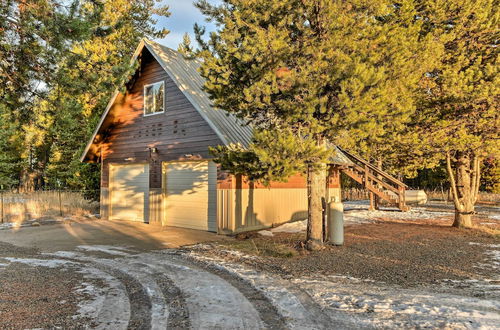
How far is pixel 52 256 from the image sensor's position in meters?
7.78

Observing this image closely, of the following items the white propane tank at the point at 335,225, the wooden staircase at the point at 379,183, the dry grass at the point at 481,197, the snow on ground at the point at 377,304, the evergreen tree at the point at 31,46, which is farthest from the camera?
the dry grass at the point at 481,197

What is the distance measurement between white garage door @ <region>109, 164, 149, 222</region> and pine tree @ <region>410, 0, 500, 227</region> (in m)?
10.1

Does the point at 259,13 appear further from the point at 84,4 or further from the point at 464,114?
the point at 464,114

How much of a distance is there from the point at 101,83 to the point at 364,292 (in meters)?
6.50

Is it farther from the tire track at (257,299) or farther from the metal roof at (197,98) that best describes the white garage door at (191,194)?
the tire track at (257,299)

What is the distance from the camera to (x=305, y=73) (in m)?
6.72

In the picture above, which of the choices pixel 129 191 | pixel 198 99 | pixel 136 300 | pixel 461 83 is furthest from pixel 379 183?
pixel 136 300

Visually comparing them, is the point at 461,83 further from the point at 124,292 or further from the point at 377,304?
the point at 124,292

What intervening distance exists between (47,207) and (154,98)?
8.99 m

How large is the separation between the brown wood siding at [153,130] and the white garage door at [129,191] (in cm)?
37

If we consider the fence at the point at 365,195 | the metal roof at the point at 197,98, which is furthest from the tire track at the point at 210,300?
the fence at the point at 365,195

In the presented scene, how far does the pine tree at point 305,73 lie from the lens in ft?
21.8

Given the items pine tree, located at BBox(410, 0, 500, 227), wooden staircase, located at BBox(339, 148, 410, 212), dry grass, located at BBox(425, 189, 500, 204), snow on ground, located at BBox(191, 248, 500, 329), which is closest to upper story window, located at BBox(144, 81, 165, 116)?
wooden staircase, located at BBox(339, 148, 410, 212)

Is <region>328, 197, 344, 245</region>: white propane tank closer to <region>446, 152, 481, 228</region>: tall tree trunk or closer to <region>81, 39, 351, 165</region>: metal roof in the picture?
<region>81, 39, 351, 165</region>: metal roof
